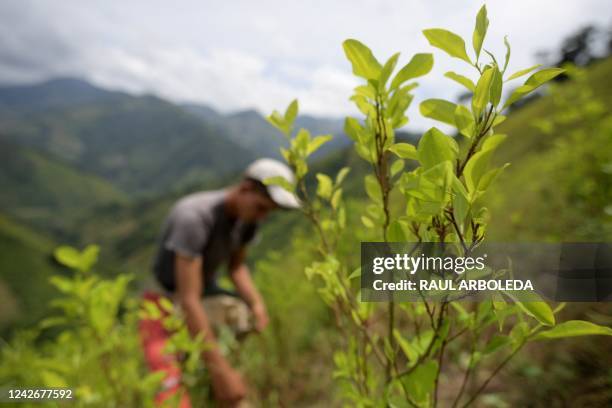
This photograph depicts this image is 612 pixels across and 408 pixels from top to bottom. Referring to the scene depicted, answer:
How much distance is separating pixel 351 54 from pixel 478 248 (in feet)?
1.03

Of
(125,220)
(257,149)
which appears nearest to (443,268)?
(125,220)

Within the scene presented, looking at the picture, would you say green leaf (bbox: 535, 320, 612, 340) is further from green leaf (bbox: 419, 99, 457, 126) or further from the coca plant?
green leaf (bbox: 419, 99, 457, 126)

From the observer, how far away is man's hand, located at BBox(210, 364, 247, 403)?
4.67 feet

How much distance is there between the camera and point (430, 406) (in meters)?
0.53

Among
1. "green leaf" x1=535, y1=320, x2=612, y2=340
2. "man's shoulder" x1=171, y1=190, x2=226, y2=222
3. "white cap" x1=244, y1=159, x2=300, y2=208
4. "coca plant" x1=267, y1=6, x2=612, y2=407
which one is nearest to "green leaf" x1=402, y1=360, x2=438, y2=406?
"coca plant" x1=267, y1=6, x2=612, y2=407

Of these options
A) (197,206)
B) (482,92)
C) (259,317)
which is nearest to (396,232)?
(482,92)

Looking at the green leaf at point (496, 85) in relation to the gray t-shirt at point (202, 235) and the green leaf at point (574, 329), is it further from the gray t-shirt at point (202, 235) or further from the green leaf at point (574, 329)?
the gray t-shirt at point (202, 235)

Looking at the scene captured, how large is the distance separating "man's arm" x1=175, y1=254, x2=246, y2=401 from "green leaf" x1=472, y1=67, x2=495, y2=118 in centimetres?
123

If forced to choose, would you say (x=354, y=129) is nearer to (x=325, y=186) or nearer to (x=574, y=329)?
(x=325, y=186)

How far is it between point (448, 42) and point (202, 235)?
1.49m

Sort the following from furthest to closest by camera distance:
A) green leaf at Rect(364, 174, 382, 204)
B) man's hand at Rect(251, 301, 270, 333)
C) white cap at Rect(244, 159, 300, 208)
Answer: man's hand at Rect(251, 301, 270, 333)
white cap at Rect(244, 159, 300, 208)
green leaf at Rect(364, 174, 382, 204)

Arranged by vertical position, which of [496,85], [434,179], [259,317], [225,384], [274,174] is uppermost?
[274,174]

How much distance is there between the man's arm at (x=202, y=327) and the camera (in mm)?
1428

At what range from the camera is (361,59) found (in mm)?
478
